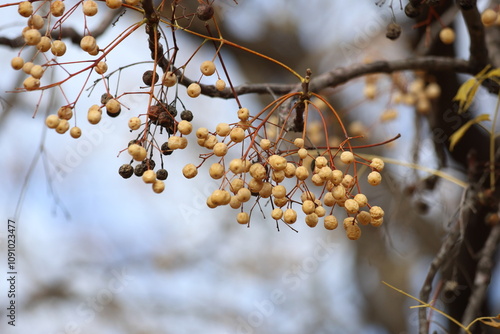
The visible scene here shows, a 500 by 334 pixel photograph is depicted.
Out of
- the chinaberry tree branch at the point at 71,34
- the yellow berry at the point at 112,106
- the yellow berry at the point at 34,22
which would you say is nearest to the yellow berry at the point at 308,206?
the yellow berry at the point at 112,106

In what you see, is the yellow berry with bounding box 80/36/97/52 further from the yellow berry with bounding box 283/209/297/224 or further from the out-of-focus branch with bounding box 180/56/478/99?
the yellow berry with bounding box 283/209/297/224

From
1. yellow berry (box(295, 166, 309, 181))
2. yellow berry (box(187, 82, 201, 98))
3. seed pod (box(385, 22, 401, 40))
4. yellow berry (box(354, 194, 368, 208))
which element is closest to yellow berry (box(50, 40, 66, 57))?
yellow berry (box(187, 82, 201, 98))

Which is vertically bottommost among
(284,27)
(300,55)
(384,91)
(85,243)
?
(85,243)

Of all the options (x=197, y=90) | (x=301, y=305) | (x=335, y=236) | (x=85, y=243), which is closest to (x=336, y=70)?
(x=197, y=90)

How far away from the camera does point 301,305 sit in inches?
195

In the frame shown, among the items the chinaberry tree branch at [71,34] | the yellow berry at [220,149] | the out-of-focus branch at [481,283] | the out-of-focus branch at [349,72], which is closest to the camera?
the yellow berry at [220,149]

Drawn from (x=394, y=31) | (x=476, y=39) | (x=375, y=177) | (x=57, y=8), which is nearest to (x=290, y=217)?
(x=375, y=177)

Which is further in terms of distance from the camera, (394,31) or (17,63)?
(394,31)

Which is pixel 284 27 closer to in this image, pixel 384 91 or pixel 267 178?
pixel 384 91

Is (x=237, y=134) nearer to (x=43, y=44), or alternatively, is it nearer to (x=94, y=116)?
(x=94, y=116)

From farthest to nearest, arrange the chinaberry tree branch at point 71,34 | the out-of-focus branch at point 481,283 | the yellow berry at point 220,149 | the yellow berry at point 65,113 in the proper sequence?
1. the out-of-focus branch at point 481,283
2. the chinaberry tree branch at point 71,34
3. the yellow berry at point 65,113
4. the yellow berry at point 220,149

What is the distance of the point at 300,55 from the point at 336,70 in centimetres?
183

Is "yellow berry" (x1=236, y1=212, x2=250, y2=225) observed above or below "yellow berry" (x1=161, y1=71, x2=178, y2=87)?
below

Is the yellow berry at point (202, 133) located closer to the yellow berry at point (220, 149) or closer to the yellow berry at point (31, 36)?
the yellow berry at point (220, 149)
